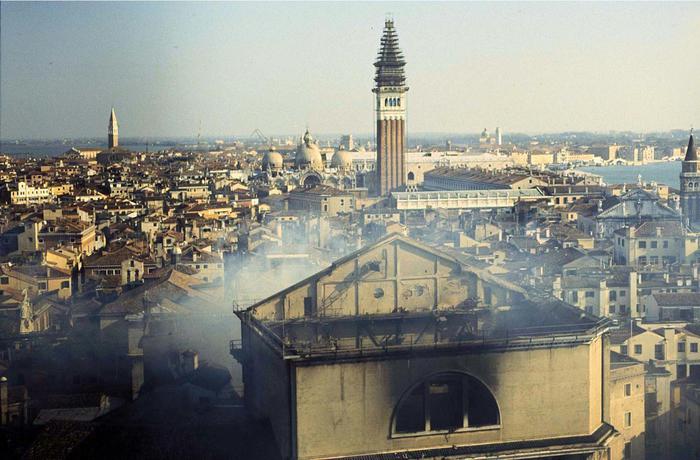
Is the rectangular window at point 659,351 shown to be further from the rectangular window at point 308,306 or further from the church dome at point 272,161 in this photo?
the church dome at point 272,161

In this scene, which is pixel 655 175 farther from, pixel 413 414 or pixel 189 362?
pixel 413 414

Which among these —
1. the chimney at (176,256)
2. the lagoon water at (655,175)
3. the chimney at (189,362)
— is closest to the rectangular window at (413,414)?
the chimney at (189,362)

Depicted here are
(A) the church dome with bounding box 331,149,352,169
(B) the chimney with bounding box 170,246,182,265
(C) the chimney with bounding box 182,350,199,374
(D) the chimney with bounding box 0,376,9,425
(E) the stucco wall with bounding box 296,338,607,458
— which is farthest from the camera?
(A) the church dome with bounding box 331,149,352,169

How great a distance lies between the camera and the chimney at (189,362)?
5.66 meters

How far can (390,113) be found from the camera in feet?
79.3

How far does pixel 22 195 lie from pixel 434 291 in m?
17.2

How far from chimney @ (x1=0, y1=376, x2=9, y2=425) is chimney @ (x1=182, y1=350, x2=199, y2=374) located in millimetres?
912

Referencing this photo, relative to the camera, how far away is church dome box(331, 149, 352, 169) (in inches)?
1406

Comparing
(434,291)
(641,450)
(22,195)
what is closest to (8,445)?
(434,291)

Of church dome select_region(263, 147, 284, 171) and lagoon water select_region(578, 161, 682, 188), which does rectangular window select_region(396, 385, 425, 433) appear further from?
church dome select_region(263, 147, 284, 171)

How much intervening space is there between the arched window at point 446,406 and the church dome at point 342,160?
1213 inches

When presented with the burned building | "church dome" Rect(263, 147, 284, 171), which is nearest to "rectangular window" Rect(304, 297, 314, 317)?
the burned building

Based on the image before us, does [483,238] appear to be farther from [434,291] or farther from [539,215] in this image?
[434,291]

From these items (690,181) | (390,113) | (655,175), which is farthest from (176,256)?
(655,175)
